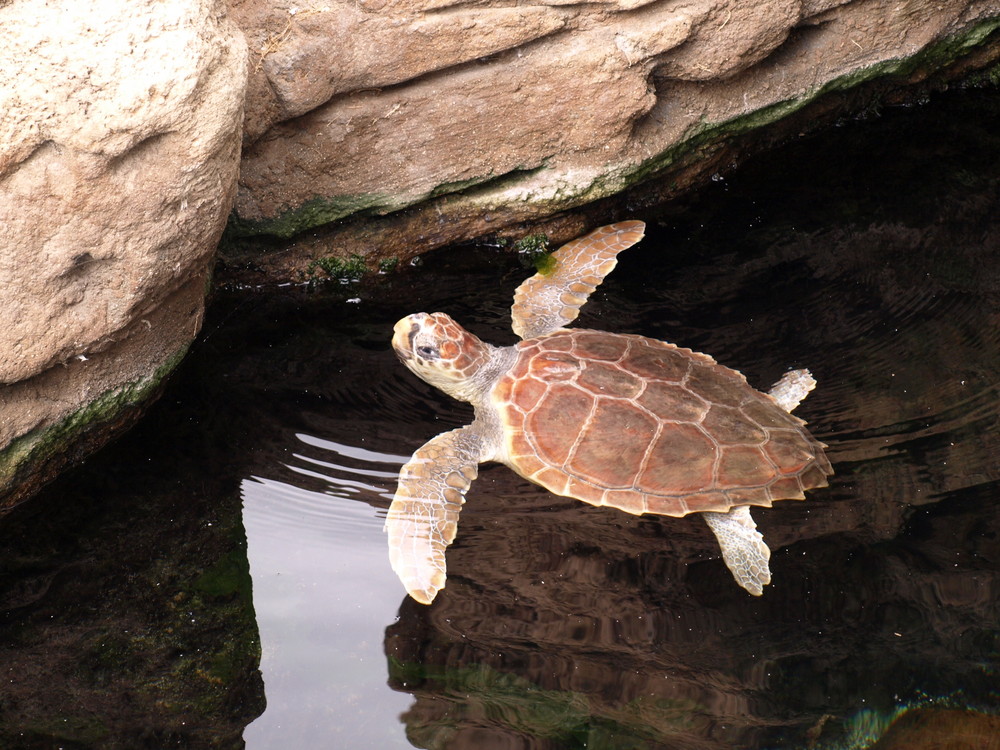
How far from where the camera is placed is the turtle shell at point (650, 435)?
275 cm

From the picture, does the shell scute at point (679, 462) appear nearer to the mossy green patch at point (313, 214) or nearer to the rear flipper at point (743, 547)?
the rear flipper at point (743, 547)

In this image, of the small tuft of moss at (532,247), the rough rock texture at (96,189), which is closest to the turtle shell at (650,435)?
the small tuft of moss at (532,247)

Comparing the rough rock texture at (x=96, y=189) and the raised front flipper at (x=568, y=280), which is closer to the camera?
the rough rock texture at (x=96, y=189)

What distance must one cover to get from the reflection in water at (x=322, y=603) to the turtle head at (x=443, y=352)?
0.35 metres

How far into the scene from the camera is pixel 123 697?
2412 millimetres

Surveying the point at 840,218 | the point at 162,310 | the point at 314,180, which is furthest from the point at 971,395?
the point at 162,310

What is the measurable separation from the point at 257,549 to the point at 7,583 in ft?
2.47

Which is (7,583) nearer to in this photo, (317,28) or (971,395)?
(317,28)

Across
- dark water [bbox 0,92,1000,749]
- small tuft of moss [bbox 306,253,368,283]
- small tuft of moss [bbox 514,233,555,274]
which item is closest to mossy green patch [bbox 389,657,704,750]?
dark water [bbox 0,92,1000,749]

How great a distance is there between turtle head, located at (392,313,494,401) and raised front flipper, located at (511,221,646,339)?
1.15 ft

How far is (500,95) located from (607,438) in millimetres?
1520

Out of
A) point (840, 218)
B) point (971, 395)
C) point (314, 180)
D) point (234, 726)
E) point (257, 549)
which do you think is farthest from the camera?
point (840, 218)

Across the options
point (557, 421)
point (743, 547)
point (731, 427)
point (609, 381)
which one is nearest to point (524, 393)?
point (557, 421)

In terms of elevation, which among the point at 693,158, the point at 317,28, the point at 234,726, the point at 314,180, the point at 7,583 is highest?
the point at 317,28
